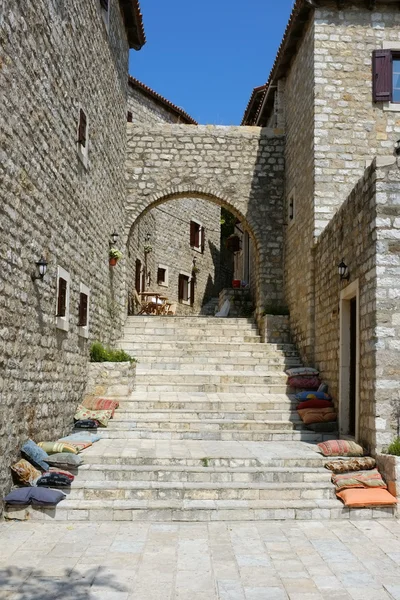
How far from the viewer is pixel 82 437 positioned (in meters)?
7.86

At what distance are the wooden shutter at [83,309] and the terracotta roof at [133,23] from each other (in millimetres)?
6579

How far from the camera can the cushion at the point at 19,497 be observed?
5668 mm

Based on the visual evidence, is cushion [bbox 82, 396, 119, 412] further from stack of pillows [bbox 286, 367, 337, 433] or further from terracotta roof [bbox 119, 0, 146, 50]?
terracotta roof [bbox 119, 0, 146, 50]

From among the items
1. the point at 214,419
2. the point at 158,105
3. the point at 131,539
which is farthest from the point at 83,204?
the point at 158,105

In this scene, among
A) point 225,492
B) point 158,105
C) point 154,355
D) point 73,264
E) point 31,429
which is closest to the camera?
point 225,492

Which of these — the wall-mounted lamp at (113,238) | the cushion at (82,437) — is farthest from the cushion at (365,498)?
the wall-mounted lamp at (113,238)

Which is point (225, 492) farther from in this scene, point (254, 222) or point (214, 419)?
point (254, 222)

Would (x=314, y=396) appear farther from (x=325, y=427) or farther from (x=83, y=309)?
(x=83, y=309)

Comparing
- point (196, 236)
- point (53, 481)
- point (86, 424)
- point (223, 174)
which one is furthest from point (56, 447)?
point (196, 236)

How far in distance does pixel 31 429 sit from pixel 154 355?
5473mm

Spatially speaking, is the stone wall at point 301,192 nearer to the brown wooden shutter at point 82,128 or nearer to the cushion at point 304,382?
the cushion at point 304,382

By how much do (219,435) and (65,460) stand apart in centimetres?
270

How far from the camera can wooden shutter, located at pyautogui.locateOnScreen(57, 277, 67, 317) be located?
781 cm

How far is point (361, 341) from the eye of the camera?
746 cm
